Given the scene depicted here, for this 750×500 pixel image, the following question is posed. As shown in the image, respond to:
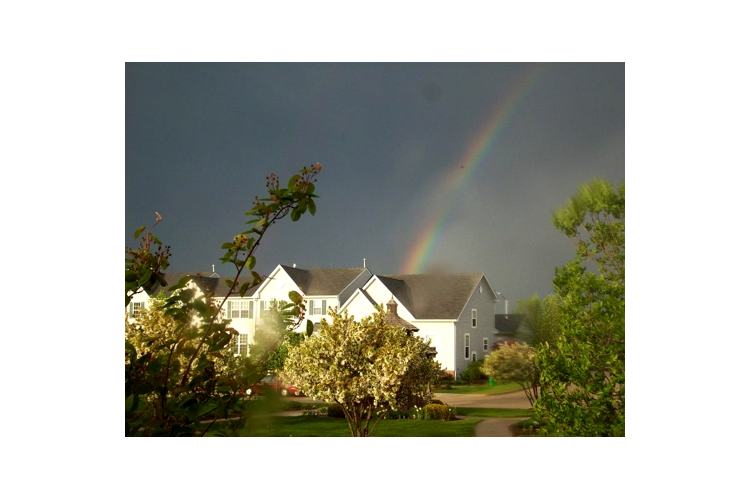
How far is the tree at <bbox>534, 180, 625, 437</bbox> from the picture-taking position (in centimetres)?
408

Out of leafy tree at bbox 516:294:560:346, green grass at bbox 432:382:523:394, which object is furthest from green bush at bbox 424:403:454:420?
green grass at bbox 432:382:523:394

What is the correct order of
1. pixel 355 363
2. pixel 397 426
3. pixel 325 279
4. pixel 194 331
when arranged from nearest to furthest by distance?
pixel 194 331 < pixel 355 363 < pixel 397 426 < pixel 325 279

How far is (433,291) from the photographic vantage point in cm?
1490

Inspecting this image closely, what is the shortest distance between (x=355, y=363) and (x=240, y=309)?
1084 cm

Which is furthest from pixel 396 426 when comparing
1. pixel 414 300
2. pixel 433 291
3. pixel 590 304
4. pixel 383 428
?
pixel 433 291

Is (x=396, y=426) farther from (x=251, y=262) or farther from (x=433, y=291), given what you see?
(x=251, y=262)

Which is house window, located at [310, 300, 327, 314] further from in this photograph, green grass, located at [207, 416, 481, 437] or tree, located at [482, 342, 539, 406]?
green grass, located at [207, 416, 481, 437]

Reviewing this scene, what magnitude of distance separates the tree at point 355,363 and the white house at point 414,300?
8715mm
